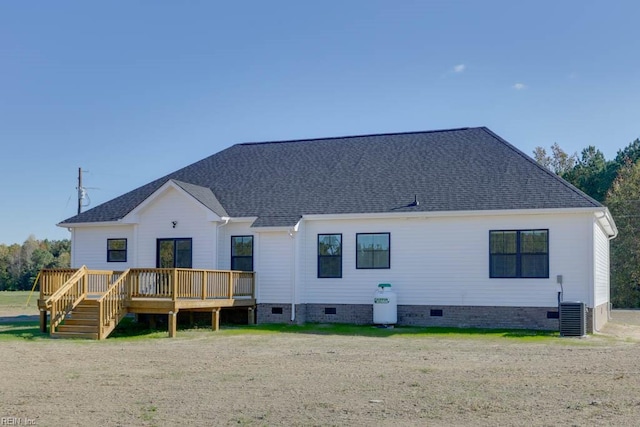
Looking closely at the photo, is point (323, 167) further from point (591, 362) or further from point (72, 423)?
point (72, 423)

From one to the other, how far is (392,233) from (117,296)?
885 cm

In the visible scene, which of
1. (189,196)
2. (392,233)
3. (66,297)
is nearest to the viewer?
(66,297)

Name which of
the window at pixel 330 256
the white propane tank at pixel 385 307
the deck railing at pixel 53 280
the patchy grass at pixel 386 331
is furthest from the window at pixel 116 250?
the white propane tank at pixel 385 307

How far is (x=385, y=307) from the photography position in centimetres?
2242

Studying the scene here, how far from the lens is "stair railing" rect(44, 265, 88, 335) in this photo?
19.4 meters

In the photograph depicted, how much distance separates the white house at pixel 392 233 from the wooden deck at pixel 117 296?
2955 mm

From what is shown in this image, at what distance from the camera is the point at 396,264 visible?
75.7 feet

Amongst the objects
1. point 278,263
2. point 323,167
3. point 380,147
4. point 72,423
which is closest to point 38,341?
point 278,263

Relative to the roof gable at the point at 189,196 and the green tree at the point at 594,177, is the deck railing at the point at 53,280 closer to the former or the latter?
the roof gable at the point at 189,196

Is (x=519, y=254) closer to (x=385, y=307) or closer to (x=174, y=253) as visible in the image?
(x=385, y=307)

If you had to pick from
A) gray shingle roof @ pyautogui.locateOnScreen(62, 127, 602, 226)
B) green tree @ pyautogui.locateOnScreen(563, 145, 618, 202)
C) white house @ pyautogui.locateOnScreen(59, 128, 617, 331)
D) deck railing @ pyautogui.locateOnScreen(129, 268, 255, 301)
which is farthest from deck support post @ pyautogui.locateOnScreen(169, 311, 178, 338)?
green tree @ pyautogui.locateOnScreen(563, 145, 618, 202)

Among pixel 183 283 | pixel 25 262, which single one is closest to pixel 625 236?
pixel 183 283

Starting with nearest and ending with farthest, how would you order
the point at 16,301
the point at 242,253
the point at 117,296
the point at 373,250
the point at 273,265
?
the point at 117,296, the point at 373,250, the point at 273,265, the point at 242,253, the point at 16,301

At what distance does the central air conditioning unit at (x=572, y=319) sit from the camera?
19672 mm
